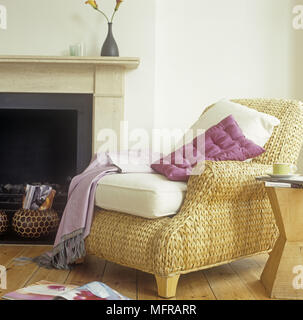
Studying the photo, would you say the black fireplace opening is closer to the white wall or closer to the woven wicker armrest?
the white wall

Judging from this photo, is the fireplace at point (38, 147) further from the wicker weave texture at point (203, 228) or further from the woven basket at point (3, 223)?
the wicker weave texture at point (203, 228)

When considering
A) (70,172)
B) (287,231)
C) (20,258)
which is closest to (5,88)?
(70,172)

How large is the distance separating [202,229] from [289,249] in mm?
363

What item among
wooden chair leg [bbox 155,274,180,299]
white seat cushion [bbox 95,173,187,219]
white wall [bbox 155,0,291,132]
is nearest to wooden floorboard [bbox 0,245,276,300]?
wooden chair leg [bbox 155,274,180,299]

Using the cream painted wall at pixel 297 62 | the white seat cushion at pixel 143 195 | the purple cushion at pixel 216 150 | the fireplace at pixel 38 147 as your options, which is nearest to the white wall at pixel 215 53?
the cream painted wall at pixel 297 62

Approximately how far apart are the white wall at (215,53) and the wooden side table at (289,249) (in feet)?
5.77

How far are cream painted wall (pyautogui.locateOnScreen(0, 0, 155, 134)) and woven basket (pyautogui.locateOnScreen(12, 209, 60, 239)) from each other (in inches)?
36.0

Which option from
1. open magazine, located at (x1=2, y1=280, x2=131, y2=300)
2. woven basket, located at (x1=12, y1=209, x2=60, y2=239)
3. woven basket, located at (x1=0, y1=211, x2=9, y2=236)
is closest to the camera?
open magazine, located at (x1=2, y1=280, x2=131, y2=300)

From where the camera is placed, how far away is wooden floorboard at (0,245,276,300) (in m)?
2.04

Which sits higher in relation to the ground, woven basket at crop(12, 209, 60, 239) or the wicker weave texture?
the wicker weave texture

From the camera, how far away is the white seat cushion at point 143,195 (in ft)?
6.70

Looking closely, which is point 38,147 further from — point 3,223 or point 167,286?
point 167,286
